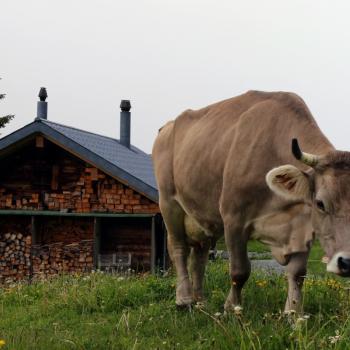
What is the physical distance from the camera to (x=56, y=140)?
12938 millimetres

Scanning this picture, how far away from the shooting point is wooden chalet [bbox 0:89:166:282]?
12883 millimetres

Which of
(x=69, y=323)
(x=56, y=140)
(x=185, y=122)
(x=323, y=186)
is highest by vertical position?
(x=56, y=140)

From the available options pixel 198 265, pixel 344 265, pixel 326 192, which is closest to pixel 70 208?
pixel 198 265

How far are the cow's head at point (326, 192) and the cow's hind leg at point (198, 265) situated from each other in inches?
84.0

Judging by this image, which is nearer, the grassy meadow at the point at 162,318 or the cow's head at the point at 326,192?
the grassy meadow at the point at 162,318

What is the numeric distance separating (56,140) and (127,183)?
5.98 ft

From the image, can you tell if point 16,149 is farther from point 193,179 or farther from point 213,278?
point 193,179

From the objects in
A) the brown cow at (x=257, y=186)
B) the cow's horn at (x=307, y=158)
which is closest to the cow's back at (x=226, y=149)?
the brown cow at (x=257, y=186)

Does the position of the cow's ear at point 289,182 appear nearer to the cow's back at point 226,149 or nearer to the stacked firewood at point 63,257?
the cow's back at point 226,149

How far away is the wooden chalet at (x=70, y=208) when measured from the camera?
12883 millimetres

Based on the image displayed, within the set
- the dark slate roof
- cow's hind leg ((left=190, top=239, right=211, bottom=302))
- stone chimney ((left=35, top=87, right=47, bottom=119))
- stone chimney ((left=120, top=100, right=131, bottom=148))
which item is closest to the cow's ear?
cow's hind leg ((left=190, top=239, right=211, bottom=302))

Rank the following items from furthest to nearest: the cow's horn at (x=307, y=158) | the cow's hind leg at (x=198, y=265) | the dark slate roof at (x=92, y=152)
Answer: the dark slate roof at (x=92, y=152) → the cow's hind leg at (x=198, y=265) → the cow's horn at (x=307, y=158)

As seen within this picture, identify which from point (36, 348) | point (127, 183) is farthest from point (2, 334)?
point (127, 183)

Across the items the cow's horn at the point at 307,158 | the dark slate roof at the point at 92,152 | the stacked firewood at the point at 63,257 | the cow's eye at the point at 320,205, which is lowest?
the stacked firewood at the point at 63,257
